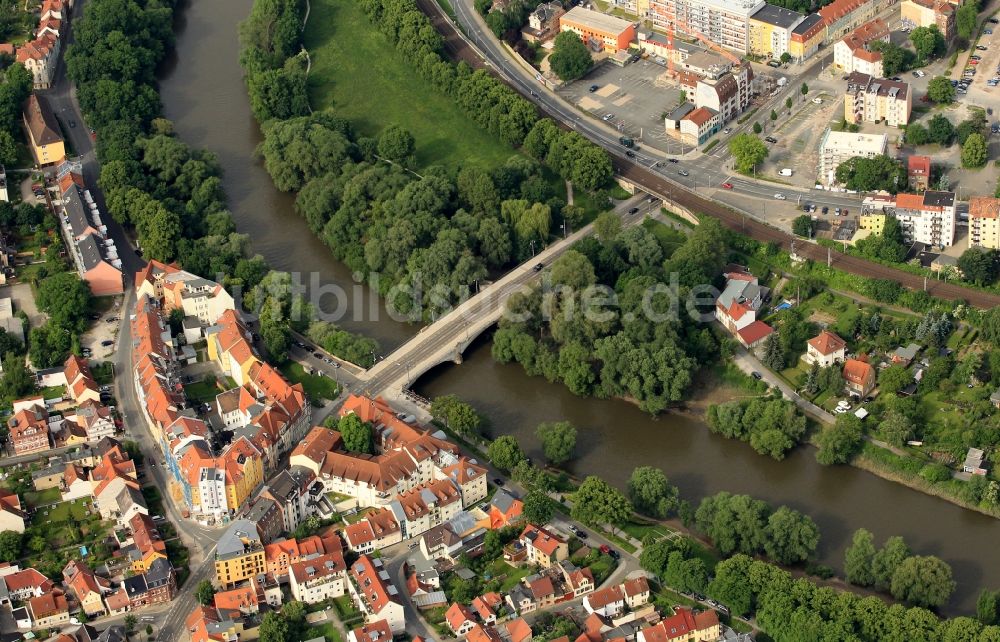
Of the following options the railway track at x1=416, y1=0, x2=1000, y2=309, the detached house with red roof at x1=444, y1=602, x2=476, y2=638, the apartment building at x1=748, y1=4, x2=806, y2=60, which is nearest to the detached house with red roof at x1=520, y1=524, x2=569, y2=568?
the detached house with red roof at x1=444, y1=602, x2=476, y2=638

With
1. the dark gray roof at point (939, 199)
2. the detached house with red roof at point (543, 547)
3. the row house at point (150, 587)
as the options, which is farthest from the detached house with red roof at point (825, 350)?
the row house at point (150, 587)

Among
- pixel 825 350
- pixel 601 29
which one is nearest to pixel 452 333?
pixel 825 350

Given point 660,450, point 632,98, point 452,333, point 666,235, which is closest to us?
point 660,450

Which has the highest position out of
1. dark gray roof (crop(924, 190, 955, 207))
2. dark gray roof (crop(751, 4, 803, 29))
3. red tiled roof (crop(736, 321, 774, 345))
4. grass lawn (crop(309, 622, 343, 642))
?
dark gray roof (crop(751, 4, 803, 29))

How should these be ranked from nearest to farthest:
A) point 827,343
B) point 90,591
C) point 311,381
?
1. point 90,591
2. point 827,343
3. point 311,381

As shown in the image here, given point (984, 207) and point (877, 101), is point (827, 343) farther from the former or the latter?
point (877, 101)

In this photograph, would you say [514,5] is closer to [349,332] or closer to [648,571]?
[349,332]

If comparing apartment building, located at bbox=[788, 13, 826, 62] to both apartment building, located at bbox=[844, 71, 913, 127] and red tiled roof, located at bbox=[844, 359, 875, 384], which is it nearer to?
apartment building, located at bbox=[844, 71, 913, 127]

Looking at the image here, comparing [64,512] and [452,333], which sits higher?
[64,512]
